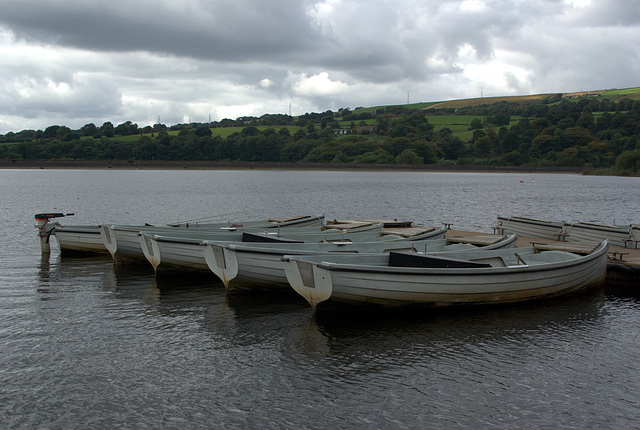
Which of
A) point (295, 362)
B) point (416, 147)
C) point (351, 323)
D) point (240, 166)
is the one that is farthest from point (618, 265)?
point (240, 166)

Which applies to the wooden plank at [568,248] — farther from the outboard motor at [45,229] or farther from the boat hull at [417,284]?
the outboard motor at [45,229]

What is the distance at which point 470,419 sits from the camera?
7.89 m

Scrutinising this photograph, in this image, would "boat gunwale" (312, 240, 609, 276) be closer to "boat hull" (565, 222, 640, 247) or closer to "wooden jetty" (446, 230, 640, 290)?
"wooden jetty" (446, 230, 640, 290)

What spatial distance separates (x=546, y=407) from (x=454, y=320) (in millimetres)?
4309

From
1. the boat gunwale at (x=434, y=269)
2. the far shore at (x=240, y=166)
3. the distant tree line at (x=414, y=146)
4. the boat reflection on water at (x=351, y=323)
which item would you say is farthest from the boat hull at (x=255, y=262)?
the distant tree line at (x=414, y=146)

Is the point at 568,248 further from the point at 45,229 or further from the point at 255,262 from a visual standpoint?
the point at 45,229

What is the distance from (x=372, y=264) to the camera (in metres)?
13.8

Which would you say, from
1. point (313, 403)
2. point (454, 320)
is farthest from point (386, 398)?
point (454, 320)

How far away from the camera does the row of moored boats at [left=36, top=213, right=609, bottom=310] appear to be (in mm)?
12195

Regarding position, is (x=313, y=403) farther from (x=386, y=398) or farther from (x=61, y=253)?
(x=61, y=253)

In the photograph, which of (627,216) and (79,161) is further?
(79,161)

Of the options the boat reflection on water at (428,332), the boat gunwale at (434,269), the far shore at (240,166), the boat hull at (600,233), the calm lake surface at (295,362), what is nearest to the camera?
the calm lake surface at (295,362)

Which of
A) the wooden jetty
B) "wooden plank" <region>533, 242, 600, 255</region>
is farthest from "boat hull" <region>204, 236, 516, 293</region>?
the wooden jetty

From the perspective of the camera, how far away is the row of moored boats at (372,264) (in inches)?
480
